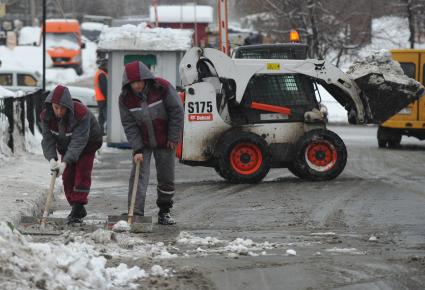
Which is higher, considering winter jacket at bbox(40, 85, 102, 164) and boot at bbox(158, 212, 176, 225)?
winter jacket at bbox(40, 85, 102, 164)

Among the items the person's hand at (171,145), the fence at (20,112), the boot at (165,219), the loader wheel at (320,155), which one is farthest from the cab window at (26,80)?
the person's hand at (171,145)

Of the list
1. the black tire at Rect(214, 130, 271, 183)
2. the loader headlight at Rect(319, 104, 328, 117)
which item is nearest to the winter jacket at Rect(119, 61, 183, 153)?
the black tire at Rect(214, 130, 271, 183)

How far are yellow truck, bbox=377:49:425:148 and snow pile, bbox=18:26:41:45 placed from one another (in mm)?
38838

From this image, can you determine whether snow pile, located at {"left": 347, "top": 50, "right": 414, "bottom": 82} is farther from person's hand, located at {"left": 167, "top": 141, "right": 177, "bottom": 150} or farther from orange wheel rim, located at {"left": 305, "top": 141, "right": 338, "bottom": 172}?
person's hand, located at {"left": 167, "top": 141, "right": 177, "bottom": 150}

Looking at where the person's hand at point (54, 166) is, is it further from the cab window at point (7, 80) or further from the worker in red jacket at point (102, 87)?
the cab window at point (7, 80)

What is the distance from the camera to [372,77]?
16.2 metres

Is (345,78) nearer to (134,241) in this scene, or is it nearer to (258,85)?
(258,85)

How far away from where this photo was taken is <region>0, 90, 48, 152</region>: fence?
18159 millimetres

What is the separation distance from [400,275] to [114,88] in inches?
606

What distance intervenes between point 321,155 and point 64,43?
3839 centimetres

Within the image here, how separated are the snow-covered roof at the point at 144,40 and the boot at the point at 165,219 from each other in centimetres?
1172

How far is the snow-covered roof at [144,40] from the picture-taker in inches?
897

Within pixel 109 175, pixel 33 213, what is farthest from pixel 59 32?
pixel 33 213

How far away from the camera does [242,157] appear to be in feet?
51.9
